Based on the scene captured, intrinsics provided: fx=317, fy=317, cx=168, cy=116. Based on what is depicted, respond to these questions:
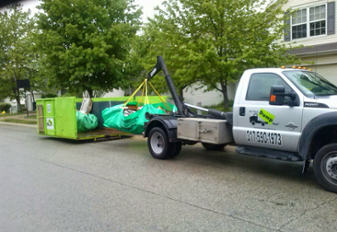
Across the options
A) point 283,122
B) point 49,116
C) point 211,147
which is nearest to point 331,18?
point 211,147

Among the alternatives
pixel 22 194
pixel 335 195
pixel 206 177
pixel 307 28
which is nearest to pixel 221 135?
pixel 206 177

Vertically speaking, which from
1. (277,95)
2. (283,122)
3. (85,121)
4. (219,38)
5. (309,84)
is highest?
(219,38)

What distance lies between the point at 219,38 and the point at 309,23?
7.49 metres

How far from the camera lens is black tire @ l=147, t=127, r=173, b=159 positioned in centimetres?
839

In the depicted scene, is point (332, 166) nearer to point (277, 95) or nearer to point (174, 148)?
point (277, 95)

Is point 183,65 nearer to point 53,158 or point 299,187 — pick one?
point 53,158

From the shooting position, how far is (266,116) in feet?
20.6

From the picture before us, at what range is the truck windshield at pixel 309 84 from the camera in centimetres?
605

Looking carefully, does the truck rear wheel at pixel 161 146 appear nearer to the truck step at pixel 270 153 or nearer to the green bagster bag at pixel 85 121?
the truck step at pixel 270 153

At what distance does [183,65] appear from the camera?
11.9m

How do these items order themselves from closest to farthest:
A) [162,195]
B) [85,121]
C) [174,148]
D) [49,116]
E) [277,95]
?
[162,195] → [277,95] → [174,148] → [85,121] → [49,116]

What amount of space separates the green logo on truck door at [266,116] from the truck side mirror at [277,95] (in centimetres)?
23

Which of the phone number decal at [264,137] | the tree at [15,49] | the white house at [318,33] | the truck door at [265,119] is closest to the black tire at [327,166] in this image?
the truck door at [265,119]

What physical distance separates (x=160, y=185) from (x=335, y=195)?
3.12 m
